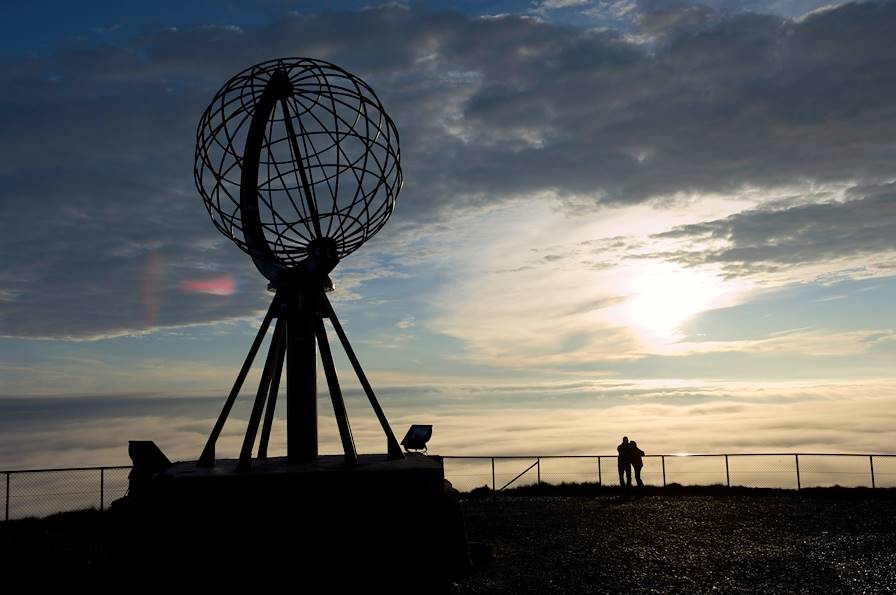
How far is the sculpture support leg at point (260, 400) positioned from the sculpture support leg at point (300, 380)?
380mm

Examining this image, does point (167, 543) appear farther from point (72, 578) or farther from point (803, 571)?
point (803, 571)

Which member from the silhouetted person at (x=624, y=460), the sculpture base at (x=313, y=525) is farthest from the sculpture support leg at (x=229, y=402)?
the silhouetted person at (x=624, y=460)

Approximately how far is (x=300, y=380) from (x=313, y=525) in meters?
3.98

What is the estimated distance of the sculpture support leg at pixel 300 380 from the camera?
17.5 meters

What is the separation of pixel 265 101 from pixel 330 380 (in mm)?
6296

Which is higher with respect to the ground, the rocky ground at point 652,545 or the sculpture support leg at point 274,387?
the sculpture support leg at point 274,387

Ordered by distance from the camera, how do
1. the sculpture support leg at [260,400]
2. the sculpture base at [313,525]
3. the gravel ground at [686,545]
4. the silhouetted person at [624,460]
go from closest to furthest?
the gravel ground at [686,545], the sculpture base at [313,525], the sculpture support leg at [260,400], the silhouetted person at [624,460]

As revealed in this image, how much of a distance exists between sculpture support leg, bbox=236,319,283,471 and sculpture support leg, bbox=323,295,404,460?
3.99 ft

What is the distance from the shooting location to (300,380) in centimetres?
1756

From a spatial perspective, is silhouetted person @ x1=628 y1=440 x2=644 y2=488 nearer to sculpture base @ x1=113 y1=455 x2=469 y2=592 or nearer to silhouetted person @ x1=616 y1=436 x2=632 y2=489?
silhouetted person @ x1=616 y1=436 x2=632 y2=489

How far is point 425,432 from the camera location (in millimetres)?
18906

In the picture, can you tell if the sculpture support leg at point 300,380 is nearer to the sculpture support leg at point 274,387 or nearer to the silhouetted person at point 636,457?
the sculpture support leg at point 274,387

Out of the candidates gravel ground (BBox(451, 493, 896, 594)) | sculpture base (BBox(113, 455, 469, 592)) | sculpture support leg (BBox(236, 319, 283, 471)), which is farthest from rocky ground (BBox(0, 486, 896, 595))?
sculpture support leg (BBox(236, 319, 283, 471))

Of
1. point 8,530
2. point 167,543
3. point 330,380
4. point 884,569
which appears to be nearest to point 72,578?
point 167,543
